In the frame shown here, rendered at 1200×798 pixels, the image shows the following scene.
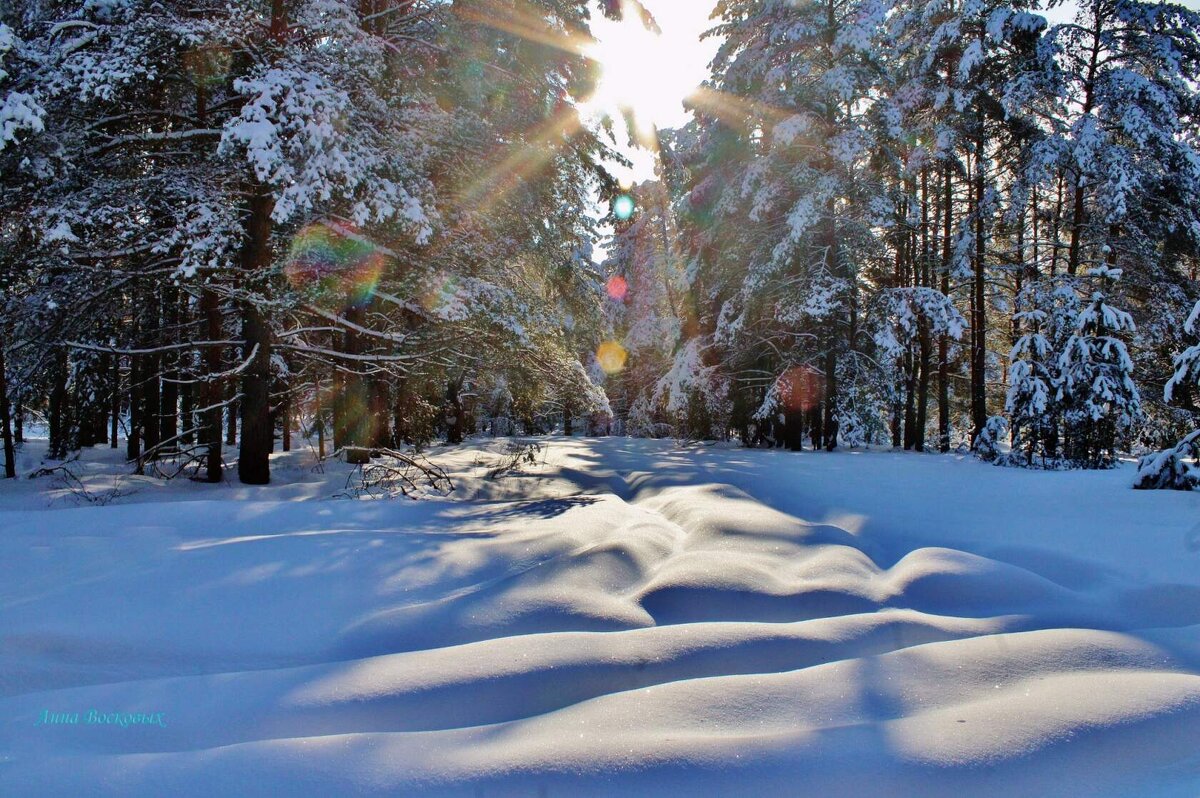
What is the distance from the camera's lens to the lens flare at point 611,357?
1232 inches

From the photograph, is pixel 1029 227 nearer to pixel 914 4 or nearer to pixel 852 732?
pixel 914 4

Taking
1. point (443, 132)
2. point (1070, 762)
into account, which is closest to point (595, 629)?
point (1070, 762)

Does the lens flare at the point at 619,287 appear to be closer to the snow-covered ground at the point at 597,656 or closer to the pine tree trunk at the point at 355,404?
the pine tree trunk at the point at 355,404

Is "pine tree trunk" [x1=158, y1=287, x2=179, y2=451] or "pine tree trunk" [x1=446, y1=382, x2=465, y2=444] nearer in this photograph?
"pine tree trunk" [x1=158, y1=287, x2=179, y2=451]

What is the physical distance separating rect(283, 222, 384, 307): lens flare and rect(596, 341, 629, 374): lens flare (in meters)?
22.1

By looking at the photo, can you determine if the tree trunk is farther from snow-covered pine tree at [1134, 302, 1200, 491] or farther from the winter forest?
snow-covered pine tree at [1134, 302, 1200, 491]

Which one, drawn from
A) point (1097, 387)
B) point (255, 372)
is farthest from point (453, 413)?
point (1097, 387)

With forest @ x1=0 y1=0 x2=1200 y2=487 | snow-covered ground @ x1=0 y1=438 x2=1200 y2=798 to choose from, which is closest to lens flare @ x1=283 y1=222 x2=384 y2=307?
forest @ x1=0 y1=0 x2=1200 y2=487

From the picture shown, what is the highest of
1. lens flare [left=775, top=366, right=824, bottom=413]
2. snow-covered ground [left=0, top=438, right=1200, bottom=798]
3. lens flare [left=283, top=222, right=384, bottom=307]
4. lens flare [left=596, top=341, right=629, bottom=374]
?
lens flare [left=596, top=341, right=629, bottom=374]

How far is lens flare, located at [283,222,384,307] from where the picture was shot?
815 cm

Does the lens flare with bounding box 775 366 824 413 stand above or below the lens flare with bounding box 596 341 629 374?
below

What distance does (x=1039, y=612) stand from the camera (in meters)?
3.49

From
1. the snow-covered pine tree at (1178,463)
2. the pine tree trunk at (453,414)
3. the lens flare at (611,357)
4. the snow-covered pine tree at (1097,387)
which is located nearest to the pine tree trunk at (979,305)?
the snow-covered pine tree at (1097,387)

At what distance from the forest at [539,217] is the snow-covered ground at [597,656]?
13.0 feet
